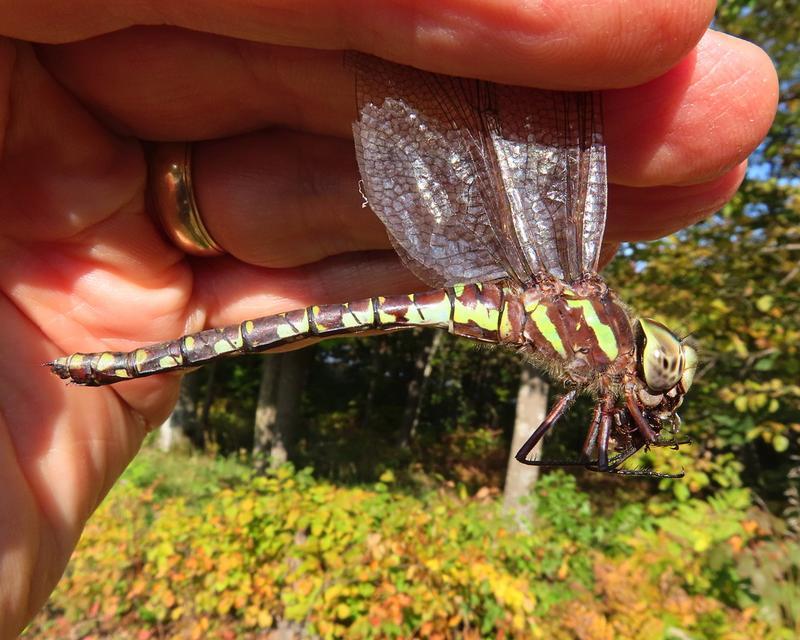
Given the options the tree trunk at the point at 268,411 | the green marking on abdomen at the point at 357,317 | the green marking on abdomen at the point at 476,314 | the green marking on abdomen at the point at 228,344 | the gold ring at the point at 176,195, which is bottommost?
the tree trunk at the point at 268,411

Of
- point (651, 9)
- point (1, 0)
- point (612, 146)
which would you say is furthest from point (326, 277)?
point (651, 9)

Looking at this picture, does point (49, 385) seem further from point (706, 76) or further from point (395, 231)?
point (706, 76)

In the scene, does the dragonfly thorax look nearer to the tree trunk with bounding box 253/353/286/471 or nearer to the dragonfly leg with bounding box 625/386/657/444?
the dragonfly leg with bounding box 625/386/657/444

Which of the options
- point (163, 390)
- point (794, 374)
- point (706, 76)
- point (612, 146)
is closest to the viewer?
point (706, 76)

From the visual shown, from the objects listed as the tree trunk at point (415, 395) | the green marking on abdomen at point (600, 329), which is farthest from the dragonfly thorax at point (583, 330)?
the tree trunk at point (415, 395)

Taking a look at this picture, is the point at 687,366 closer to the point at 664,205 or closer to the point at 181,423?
the point at 664,205

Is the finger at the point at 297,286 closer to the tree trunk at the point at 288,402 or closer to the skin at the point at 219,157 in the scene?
the skin at the point at 219,157

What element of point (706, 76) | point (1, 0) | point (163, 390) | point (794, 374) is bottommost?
point (163, 390)

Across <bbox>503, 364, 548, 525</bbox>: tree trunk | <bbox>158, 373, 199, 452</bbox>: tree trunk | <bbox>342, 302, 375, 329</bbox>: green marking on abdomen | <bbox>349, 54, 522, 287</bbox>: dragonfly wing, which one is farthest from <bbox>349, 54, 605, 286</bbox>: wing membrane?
<bbox>158, 373, 199, 452</bbox>: tree trunk
